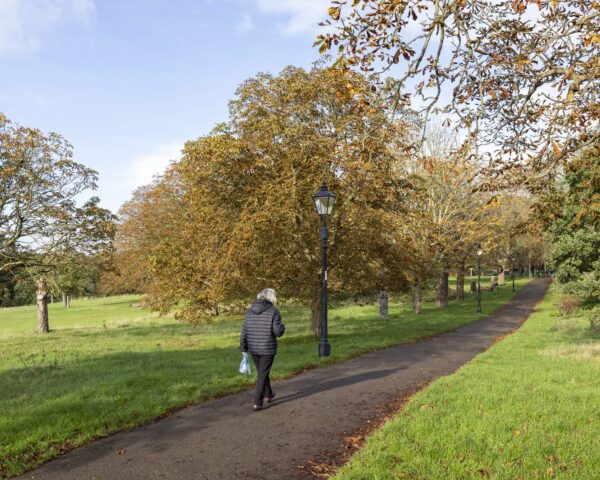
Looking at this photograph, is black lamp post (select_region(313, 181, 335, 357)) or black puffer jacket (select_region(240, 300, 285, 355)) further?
black lamp post (select_region(313, 181, 335, 357))

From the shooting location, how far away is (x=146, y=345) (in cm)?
1875

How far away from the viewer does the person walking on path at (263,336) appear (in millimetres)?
7820

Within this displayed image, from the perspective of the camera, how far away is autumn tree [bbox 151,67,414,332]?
1538 cm

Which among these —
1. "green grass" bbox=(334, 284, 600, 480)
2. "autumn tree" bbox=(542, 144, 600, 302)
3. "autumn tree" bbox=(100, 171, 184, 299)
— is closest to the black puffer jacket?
"green grass" bbox=(334, 284, 600, 480)

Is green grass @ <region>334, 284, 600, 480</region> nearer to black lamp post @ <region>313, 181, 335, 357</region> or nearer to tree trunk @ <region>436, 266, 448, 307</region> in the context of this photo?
black lamp post @ <region>313, 181, 335, 357</region>

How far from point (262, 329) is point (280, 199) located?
7.50 m

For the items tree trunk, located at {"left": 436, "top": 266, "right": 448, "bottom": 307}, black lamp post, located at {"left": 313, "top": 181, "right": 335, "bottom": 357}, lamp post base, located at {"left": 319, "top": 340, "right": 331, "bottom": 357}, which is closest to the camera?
black lamp post, located at {"left": 313, "top": 181, "right": 335, "bottom": 357}

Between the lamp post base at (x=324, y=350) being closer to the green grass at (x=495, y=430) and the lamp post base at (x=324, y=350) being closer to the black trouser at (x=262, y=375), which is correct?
the green grass at (x=495, y=430)

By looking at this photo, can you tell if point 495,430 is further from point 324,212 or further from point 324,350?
point 324,212

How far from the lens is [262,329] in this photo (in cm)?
793

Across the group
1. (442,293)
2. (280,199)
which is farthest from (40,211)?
(442,293)

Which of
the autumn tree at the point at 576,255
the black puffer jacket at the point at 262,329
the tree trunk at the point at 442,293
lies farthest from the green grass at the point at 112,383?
the tree trunk at the point at 442,293

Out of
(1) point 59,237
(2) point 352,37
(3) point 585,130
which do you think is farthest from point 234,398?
(1) point 59,237

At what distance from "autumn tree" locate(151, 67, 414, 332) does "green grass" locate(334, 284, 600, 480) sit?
6959 millimetres
